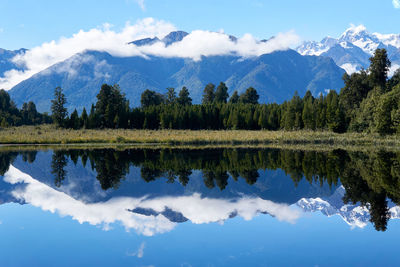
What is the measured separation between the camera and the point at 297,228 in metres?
11.7

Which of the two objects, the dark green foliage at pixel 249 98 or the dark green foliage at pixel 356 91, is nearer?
the dark green foliage at pixel 356 91

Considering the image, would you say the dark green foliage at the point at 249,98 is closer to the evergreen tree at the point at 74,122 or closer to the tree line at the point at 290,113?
the tree line at the point at 290,113

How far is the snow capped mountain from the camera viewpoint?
40.8ft

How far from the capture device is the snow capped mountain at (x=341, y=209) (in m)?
12.4

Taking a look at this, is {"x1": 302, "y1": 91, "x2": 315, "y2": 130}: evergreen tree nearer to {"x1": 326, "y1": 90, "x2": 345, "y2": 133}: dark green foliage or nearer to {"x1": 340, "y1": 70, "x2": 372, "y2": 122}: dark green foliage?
{"x1": 326, "y1": 90, "x2": 345, "y2": 133}: dark green foliage

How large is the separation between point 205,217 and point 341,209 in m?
4.77

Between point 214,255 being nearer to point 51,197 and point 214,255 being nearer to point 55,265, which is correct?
point 55,265

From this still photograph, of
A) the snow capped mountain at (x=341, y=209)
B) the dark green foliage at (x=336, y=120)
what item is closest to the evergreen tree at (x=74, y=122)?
the dark green foliage at (x=336, y=120)

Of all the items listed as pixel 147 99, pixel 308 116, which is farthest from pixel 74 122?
pixel 308 116

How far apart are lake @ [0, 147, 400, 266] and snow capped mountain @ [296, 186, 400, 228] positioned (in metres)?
0.04

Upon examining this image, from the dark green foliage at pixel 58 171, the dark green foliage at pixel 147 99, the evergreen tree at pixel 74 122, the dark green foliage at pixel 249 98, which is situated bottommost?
the dark green foliage at pixel 58 171

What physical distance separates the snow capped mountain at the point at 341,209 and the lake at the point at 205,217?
0.13 feet

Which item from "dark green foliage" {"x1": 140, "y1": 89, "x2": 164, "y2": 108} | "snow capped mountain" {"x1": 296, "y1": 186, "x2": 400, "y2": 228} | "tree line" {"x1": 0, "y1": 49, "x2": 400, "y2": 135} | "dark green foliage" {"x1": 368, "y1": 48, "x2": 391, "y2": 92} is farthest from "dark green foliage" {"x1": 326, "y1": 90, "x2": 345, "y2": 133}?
"dark green foliage" {"x1": 140, "y1": 89, "x2": 164, "y2": 108}

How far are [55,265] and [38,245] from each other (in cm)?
167
